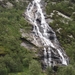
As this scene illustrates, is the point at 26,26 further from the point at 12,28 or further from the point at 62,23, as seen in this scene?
the point at 62,23

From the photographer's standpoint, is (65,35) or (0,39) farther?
(65,35)

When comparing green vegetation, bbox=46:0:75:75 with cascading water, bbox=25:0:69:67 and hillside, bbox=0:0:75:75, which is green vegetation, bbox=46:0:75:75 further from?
cascading water, bbox=25:0:69:67

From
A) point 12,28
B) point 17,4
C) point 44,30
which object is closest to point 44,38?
point 44,30

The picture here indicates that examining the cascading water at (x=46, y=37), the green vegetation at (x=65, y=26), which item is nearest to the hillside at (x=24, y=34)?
the green vegetation at (x=65, y=26)

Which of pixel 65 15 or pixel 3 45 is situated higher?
pixel 65 15

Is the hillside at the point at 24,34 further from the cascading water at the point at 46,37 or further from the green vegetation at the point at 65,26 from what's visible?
the cascading water at the point at 46,37
